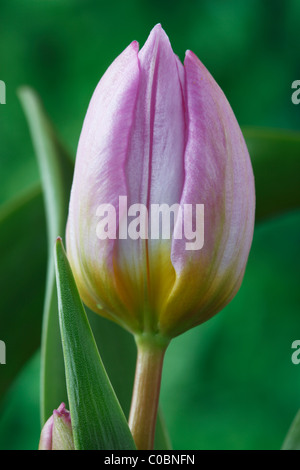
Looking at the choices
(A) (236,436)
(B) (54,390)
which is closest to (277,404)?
(A) (236,436)

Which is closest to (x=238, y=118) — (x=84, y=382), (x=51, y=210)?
(x=51, y=210)

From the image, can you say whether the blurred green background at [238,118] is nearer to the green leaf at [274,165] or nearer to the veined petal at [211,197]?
the green leaf at [274,165]

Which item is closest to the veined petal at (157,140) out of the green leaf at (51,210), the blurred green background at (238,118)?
the green leaf at (51,210)

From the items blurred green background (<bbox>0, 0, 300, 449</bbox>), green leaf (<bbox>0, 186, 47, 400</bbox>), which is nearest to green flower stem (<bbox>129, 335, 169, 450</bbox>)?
green leaf (<bbox>0, 186, 47, 400</bbox>)

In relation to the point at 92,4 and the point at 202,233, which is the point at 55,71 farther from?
the point at 202,233

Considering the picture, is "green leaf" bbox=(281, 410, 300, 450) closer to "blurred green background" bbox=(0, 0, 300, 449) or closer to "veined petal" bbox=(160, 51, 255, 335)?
"veined petal" bbox=(160, 51, 255, 335)

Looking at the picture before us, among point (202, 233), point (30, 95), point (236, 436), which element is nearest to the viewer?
point (202, 233)

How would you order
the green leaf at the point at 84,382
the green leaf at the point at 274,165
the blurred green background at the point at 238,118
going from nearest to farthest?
1. the green leaf at the point at 84,382
2. the green leaf at the point at 274,165
3. the blurred green background at the point at 238,118
